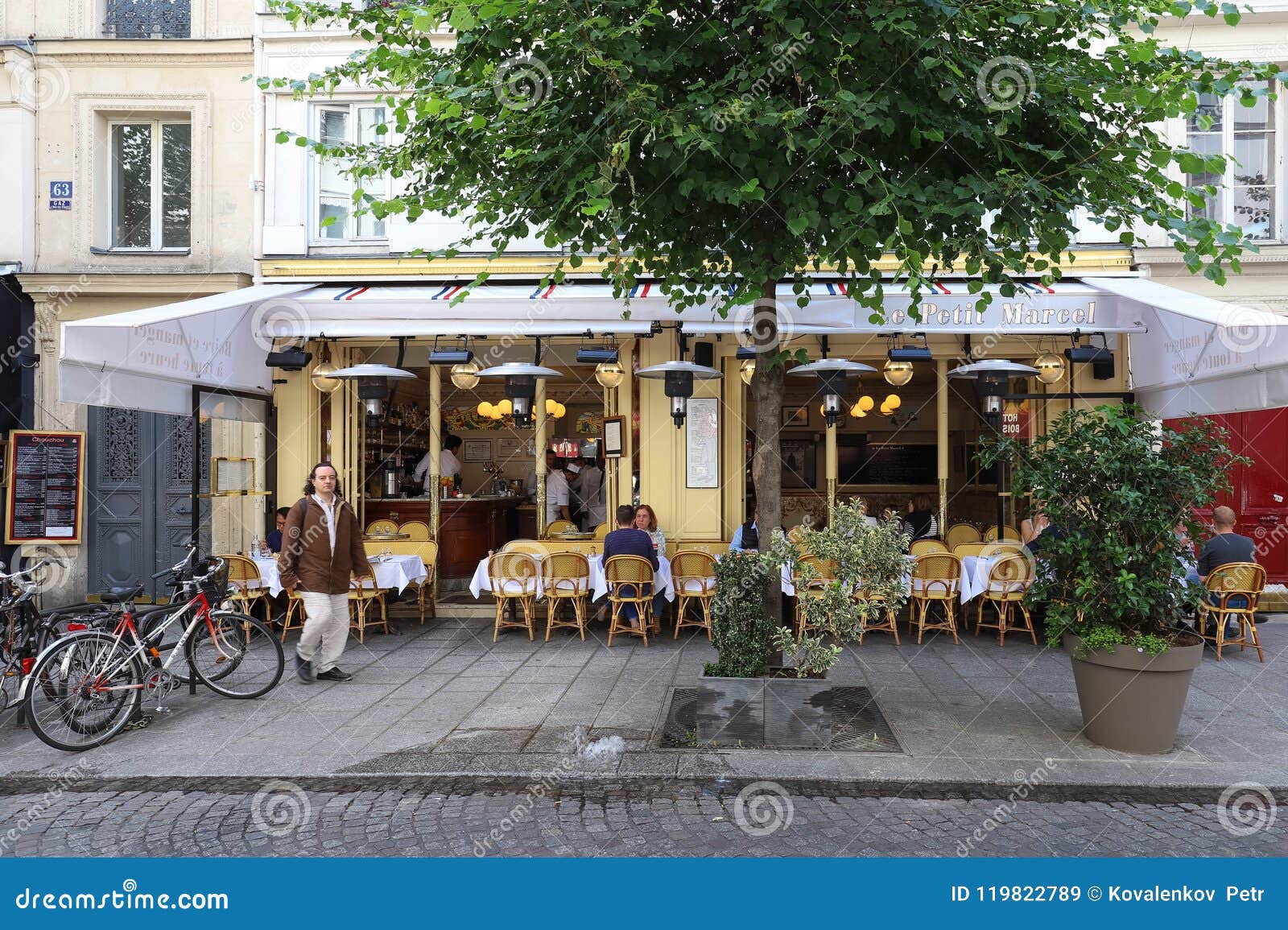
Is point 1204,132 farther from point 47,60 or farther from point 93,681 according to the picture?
point 47,60

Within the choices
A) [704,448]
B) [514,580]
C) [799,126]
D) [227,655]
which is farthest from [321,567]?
[799,126]

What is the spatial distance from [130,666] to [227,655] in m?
1.04

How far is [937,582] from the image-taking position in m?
8.77

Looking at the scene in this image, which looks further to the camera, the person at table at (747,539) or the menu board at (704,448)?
the menu board at (704,448)

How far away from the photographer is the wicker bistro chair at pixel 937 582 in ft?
28.3

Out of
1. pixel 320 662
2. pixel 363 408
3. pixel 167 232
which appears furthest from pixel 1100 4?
pixel 167 232

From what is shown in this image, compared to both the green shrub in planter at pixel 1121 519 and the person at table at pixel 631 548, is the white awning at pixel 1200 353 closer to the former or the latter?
the green shrub in planter at pixel 1121 519

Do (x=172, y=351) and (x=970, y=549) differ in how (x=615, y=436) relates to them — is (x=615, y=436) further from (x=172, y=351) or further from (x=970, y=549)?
(x=172, y=351)

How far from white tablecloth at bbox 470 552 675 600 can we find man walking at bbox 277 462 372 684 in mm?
1925

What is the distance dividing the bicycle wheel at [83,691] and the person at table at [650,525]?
16.2 feet

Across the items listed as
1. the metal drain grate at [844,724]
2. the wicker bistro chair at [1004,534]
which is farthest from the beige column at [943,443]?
the metal drain grate at [844,724]

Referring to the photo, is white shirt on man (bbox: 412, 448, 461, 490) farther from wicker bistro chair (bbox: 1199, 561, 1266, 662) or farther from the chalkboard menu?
wicker bistro chair (bbox: 1199, 561, 1266, 662)

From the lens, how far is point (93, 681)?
571 cm

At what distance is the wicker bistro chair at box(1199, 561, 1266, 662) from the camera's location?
799 centimetres
